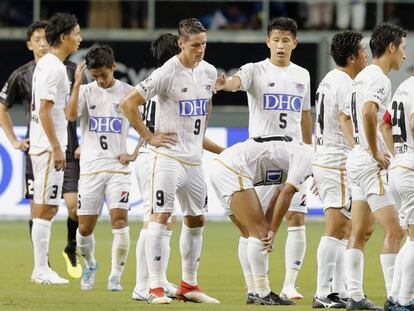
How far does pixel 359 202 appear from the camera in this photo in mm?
11148

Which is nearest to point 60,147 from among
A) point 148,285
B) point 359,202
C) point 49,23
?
point 49,23

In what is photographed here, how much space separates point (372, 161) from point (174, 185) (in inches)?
70.0

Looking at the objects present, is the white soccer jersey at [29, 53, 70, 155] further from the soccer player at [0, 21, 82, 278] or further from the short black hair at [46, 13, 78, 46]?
the soccer player at [0, 21, 82, 278]

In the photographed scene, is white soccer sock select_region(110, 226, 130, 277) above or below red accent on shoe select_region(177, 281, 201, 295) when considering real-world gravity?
above

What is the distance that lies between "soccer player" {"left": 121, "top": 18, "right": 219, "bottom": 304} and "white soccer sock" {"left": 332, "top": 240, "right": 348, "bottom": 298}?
3.40 feet

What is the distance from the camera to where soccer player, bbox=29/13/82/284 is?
13.8m

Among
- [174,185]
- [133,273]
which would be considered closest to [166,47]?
[174,185]

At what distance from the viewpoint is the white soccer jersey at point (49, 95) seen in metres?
13.7

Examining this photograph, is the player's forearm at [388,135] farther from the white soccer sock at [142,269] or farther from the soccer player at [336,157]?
the white soccer sock at [142,269]

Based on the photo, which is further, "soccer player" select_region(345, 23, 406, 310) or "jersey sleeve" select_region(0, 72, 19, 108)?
"jersey sleeve" select_region(0, 72, 19, 108)

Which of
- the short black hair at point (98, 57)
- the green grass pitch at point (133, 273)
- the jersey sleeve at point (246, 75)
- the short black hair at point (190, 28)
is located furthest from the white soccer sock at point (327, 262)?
the short black hair at point (98, 57)

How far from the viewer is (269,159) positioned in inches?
467

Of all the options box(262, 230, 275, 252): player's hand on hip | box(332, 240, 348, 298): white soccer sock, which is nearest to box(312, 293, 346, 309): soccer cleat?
box(332, 240, 348, 298): white soccer sock

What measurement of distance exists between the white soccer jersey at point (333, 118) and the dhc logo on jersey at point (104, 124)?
2.36m
